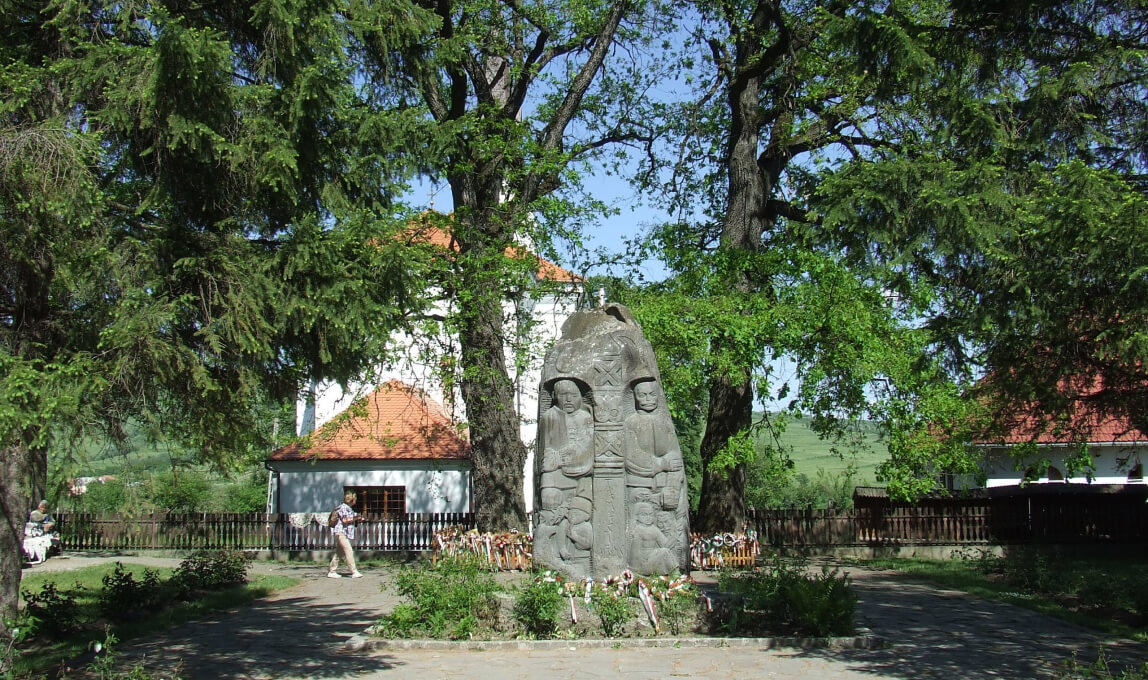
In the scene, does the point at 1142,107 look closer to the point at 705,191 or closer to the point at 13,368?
the point at 13,368

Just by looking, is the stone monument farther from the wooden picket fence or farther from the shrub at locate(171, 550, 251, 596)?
the wooden picket fence

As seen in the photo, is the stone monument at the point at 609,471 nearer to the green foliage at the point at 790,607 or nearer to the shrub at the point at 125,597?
the green foliage at the point at 790,607

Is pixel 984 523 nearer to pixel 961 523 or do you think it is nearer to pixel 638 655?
pixel 961 523

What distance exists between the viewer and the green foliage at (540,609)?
9812 mm

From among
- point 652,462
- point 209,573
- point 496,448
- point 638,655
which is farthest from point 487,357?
point 638,655

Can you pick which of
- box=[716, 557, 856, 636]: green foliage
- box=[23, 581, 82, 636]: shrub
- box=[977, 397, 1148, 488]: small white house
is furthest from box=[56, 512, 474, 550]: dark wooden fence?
box=[716, 557, 856, 636]: green foliage

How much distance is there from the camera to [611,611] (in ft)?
31.9

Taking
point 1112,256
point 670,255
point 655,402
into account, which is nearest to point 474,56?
point 670,255

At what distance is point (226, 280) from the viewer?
7.70 meters

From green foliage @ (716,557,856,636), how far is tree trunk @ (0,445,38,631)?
669 centimetres

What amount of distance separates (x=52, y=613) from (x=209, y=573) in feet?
15.1

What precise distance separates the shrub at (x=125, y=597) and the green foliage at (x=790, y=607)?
7.69 metres

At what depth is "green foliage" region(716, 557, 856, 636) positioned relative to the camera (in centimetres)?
983

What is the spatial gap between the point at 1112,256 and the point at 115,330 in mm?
8287
